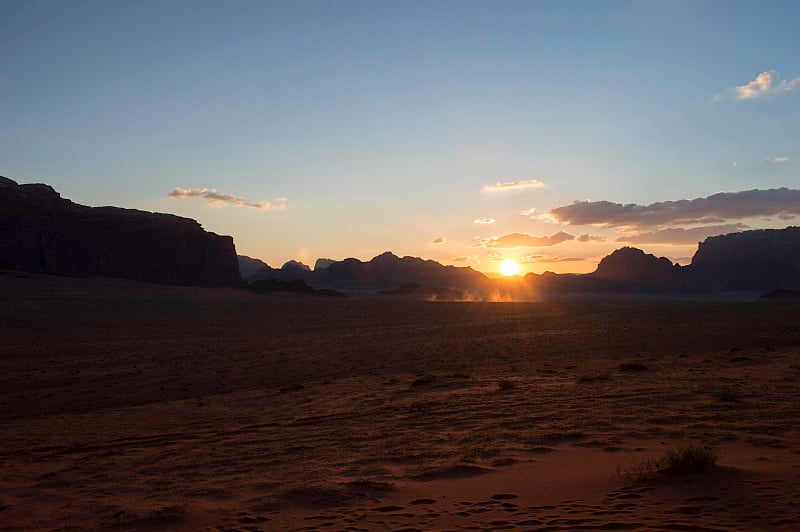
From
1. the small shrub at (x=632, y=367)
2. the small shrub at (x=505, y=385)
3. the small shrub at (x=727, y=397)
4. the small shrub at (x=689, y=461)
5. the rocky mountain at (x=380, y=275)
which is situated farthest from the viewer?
the rocky mountain at (x=380, y=275)

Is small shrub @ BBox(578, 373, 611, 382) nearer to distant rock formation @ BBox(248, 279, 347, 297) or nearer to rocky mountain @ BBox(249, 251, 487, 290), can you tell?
distant rock formation @ BBox(248, 279, 347, 297)

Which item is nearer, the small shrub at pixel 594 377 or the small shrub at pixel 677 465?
the small shrub at pixel 677 465

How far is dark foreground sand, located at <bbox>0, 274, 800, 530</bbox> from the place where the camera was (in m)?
5.73

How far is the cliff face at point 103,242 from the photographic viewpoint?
7450cm

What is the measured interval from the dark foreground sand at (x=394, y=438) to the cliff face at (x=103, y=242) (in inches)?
2446

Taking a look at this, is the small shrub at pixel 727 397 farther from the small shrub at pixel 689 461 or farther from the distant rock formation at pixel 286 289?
the distant rock formation at pixel 286 289

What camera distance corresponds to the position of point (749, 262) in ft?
469

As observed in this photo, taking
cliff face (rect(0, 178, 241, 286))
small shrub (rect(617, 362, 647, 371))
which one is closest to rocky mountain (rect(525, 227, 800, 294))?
cliff face (rect(0, 178, 241, 286))

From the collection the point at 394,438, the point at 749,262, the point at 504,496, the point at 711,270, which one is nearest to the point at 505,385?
the point at 394,438

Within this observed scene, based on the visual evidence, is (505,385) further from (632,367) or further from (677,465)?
(677,465)

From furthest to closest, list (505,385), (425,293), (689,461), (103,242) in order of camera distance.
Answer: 1. (425,293)
2. (103,242)
3. (505,385)
4. (689,461)

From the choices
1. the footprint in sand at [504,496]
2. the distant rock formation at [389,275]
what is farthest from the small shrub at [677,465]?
the distant rock formation at [389,275]

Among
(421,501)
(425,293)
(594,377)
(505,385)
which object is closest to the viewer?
(421,501)

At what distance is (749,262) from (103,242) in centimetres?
14732
